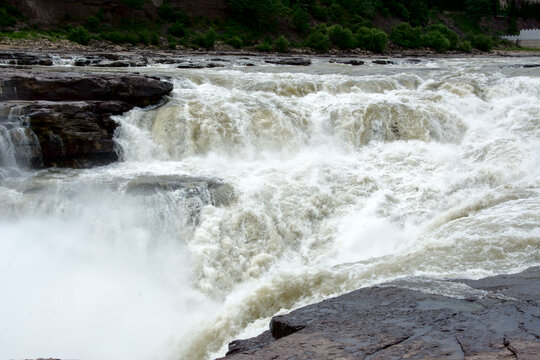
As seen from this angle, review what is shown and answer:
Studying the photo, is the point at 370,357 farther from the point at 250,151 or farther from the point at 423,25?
the point at 423,25

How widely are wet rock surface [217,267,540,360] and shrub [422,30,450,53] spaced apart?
39892 millimetres

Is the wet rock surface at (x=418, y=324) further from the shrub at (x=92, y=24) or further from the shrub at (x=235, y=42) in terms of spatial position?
the shrub at (x=92, y=24)

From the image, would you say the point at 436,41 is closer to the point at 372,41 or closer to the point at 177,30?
the point at 372,41

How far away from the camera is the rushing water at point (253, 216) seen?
6.47m

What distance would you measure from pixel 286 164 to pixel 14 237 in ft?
19.3

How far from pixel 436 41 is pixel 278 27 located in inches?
556

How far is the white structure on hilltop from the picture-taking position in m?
55.2

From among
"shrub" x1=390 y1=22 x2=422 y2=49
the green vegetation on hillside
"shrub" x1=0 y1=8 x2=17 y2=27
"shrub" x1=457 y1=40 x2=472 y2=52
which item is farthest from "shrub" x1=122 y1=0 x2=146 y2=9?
"shrub" x1=457 y1=40 x2=472 y2=52

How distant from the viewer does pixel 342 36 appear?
38.8m

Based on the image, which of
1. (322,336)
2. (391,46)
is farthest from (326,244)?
(391,46)

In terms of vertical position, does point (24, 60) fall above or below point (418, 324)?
above

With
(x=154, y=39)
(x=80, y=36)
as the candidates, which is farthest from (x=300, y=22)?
(x=80, y=36)

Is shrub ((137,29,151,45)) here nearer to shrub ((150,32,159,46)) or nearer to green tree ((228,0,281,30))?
shrub ((150,32,159,46))

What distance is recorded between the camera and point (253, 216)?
8.83 metres
